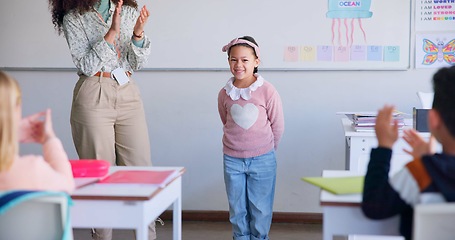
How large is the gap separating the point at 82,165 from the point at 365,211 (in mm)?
1055

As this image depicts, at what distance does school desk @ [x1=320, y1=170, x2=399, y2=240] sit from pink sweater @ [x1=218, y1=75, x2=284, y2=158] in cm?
133

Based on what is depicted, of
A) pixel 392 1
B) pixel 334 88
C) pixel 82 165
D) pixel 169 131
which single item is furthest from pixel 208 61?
pixel 82 165

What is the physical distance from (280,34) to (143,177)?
2.16 meters

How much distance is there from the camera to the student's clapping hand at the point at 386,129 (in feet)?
5.63

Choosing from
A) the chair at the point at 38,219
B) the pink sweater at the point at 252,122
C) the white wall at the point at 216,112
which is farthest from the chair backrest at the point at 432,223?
the white wall at the point at 216,112

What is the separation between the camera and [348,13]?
4.03 m

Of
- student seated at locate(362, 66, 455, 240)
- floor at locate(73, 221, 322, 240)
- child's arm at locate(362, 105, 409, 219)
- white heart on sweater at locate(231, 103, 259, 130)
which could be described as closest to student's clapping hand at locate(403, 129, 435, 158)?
student seated at locate(362, 66, 455, 240)

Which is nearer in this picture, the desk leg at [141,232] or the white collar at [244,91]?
the desk leg at [141,232]

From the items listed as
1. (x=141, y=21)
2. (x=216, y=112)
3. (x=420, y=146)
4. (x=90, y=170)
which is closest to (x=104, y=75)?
(x=141, y=21)

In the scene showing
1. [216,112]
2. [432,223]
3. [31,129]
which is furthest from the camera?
[216,112]

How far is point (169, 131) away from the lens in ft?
14.2

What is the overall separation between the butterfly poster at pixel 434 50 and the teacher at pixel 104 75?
1.87m

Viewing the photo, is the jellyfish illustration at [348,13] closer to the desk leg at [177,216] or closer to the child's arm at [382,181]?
the desk leg at [177,216]

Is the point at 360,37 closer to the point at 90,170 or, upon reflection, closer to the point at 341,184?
the point at 341,184
